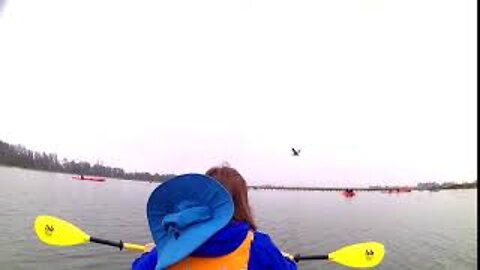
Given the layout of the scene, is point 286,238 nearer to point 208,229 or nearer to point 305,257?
point 305,257

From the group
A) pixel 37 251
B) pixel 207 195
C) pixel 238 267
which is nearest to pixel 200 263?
pixel 238 267

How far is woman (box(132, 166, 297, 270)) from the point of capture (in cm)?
253

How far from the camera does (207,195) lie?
258cm

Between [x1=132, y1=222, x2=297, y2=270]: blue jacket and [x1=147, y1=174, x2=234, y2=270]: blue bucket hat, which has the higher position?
[x1=147, y1=174, x2=234, y2=270]: blue bucket hat

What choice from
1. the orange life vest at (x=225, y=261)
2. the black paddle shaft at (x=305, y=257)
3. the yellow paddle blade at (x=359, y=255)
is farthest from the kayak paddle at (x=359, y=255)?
the orange life vest at (x=225, y=261)

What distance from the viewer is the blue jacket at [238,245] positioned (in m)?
2.62

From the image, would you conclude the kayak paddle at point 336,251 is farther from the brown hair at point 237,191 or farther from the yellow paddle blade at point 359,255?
the brown hair at point 237,191

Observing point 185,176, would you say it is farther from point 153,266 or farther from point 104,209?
point 104,209

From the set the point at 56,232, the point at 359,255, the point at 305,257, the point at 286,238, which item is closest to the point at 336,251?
the point at 359,255

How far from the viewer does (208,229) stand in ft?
8.20

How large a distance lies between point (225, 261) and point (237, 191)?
0.38m

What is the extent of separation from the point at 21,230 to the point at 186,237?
63.0 feet

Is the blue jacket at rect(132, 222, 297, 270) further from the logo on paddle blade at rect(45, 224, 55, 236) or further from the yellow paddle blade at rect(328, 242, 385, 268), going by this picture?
the logo on paddle blade at rect(45, 224, 55, 236)

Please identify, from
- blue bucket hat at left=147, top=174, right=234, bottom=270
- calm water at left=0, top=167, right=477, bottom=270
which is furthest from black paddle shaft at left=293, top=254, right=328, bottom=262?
calm water at left=0, top=167, right=477, bottom=270
